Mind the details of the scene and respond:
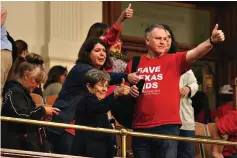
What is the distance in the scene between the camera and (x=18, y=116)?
5.87 metres

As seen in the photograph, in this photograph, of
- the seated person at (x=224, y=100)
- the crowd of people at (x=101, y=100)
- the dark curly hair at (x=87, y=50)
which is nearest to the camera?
the crowd of people at (x=101, y=100)

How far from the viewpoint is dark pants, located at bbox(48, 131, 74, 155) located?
6.25 metres

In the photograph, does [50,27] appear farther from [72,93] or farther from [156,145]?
[156,145]

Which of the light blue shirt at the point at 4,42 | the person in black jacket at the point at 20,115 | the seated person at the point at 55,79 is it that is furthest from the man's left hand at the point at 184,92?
the seated person at the point at 55,79

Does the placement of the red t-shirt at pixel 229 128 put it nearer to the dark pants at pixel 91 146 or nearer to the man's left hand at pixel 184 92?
the man's left hand at pixel 184 92

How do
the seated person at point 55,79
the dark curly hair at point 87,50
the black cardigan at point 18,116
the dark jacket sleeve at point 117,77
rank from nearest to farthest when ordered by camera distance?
the black cardigan at point 18,116 → the dark jacket sleeve at point 117,77 → the dark curly hair at point 87,50 → the seated person at point 55,79

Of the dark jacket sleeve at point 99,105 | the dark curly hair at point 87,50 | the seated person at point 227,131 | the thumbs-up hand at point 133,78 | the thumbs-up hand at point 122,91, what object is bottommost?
the seated person at point 227,131

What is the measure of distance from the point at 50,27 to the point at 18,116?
15.0 ft

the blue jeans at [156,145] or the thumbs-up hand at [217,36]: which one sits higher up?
the thumbs-up hand at [217,36]

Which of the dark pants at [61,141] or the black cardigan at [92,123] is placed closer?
the black cardigan at [92,123]

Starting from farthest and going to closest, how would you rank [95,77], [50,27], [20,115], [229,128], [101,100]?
1. [50,27]
2. [229,128]
3. [95,77]
4. [101,100]
5. [20,115]

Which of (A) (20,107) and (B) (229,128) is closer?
(A) (20,107)

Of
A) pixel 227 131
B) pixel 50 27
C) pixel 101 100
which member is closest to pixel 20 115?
pixel 101 100

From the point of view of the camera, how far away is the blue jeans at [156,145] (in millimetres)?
6188
